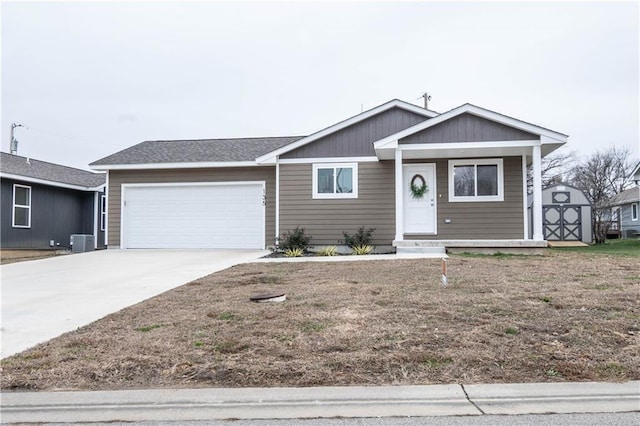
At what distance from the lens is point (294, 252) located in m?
12.8

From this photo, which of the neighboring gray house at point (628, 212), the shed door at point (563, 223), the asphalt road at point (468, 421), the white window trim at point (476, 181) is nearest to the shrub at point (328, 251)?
the white window trim at point (476, 181)

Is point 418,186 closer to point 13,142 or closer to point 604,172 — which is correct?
point 13,142

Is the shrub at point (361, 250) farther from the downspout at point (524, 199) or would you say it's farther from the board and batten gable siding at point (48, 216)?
the board and batten gable siding at point (48, 216)

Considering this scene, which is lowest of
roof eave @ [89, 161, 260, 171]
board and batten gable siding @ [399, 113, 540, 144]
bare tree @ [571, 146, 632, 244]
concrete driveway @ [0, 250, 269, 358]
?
concrete driveway @ [0, 250, 269, 358]

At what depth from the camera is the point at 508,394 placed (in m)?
3.32

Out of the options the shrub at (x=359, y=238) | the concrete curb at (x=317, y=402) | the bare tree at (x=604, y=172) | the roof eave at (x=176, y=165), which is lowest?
the concrete curb at (x=317, y=402)

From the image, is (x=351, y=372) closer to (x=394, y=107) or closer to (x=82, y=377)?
(x=82, y=377)

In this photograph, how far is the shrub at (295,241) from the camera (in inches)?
522

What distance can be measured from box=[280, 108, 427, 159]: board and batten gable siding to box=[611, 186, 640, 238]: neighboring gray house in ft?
78.0

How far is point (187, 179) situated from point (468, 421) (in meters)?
13.8

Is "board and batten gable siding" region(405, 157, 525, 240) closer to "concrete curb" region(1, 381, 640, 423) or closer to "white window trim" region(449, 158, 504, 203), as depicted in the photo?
"white window trim" region(449, 158, 504, 203)

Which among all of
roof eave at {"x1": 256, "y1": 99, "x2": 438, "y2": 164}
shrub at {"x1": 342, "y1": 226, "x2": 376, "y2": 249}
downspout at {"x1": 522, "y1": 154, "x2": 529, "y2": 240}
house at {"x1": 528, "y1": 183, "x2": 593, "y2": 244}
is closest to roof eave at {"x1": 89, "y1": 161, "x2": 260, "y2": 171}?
roof eave at {"x1": 256, "y1": 99, "x2": 438, "y2": 164}

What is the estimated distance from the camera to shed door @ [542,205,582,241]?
19.9 meters

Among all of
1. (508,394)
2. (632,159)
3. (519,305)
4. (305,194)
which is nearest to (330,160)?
(305,194)
